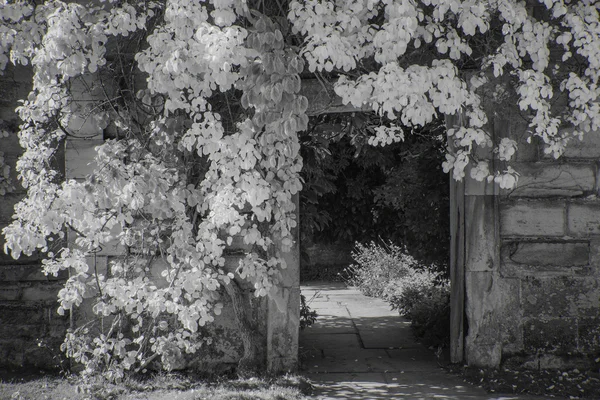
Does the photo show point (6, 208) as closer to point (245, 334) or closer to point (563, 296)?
point (245, 334)

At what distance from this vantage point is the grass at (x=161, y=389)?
4.36 m

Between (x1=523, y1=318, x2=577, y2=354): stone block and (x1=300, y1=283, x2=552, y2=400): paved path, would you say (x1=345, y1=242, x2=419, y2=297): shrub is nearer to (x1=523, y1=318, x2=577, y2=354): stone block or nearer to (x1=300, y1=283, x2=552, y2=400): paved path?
(x1=300, y1=283, x2=552, y2=400): paved path

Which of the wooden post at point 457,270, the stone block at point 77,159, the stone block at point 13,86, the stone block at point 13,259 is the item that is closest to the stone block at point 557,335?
the wooden post at point 457,270

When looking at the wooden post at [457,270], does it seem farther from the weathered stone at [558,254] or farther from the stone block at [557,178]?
the weathered stone at [558,254]

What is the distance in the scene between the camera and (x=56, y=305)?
5191 millimetres

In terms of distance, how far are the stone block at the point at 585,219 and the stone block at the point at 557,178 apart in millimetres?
111

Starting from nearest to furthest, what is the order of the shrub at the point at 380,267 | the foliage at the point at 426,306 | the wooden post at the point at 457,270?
1. the wooden post at the point at 457,270
2. the foliage at the point at 426,306
3. the shrub at the point at 380,267

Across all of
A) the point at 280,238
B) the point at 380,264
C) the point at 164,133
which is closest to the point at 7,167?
the point at 164,133

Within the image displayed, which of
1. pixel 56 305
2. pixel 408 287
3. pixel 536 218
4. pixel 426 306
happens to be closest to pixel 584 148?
pixel 536 218

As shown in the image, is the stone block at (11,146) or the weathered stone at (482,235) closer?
the weathered stone at (482,235)

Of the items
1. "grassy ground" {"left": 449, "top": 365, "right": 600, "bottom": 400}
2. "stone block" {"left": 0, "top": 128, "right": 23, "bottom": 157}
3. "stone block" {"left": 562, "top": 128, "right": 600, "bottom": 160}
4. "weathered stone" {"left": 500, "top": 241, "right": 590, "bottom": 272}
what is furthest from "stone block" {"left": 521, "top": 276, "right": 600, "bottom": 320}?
"stone block" {"left": 0, "top": 128, "right": 23, "bottom": 157}

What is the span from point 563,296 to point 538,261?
347 millimetres

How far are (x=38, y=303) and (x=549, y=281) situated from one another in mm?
4237

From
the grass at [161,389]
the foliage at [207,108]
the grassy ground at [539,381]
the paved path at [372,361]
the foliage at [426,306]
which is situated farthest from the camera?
the foliage at [426,306]
